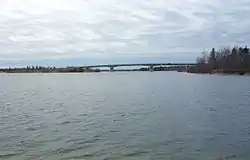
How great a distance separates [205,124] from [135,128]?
4.76 m

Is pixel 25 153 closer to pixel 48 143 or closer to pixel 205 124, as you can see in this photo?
pixel 48 143

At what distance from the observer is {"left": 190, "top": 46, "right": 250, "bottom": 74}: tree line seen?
499ft

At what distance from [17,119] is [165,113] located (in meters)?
11.1

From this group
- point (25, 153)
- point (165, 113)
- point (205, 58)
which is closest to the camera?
point (25, 153)

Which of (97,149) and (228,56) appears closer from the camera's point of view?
(97,149)

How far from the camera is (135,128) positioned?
23.6m

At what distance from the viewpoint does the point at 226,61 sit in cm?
15838

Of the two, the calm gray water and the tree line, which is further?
the tree line

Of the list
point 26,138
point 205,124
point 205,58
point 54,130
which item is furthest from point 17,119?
point 205,58

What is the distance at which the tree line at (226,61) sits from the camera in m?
152

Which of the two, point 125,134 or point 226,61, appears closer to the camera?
point 125,134

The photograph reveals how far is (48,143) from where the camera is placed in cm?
1948

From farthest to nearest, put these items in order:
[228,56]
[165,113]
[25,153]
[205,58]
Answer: [205,58], [228,56], [165,113], [25,153]

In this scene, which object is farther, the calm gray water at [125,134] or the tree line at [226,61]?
the tree line at [226,61]
